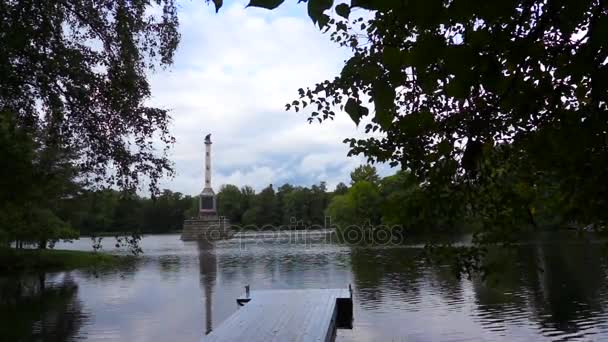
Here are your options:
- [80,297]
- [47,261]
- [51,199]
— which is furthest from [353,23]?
[47,261]

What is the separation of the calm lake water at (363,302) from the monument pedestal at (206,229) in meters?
59.8

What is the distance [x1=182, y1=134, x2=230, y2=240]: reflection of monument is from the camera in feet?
301

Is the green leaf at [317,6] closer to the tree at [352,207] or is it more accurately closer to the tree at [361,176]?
the tree at [352,207]

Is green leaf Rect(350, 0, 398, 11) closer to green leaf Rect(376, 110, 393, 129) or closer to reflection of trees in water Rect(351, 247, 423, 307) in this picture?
green leaf Rect(376, 110, 393, 129)

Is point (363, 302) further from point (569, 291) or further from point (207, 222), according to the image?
point (207, 222)

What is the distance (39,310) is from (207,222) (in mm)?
75279

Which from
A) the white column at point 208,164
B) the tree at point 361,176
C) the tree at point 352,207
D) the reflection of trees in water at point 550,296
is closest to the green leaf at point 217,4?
the reflection of trees in water at point 550,296

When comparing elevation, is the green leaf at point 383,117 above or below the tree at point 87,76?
below

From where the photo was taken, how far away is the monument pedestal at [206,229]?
90.8m

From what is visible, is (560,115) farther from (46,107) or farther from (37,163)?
(37,163)

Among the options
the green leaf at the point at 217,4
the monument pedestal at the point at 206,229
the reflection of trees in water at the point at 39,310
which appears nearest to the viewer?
the green leaf at the point at 217,4

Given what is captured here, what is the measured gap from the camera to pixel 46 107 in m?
8.33

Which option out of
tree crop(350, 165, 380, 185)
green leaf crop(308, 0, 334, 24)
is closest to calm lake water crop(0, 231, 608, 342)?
green leaf crop(308, 0, 334, 24)

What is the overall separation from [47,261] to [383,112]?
125 feet
